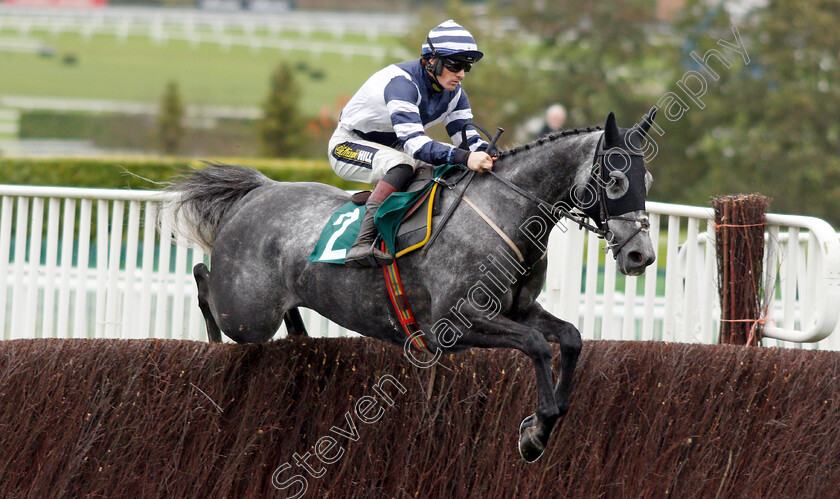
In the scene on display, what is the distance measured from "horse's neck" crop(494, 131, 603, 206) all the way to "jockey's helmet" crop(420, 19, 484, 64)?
519 millimetres

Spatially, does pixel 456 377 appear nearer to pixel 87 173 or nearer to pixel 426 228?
pixel 426 228

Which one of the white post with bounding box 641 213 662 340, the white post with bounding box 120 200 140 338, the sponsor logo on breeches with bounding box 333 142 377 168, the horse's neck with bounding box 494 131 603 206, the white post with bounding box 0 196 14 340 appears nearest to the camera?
the horse's neck with bounding box 494 131 603 206

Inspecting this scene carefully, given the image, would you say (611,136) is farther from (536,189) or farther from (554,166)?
(536,189)

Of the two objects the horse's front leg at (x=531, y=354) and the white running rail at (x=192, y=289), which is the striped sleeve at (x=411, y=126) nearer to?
the horse's front leg at (x=531, y=354)

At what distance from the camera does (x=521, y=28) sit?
758 inches

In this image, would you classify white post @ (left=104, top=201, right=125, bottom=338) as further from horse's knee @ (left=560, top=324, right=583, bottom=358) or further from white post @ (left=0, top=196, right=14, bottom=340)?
horse's knee @ (left=560, top=324, right=583, bottom=358)

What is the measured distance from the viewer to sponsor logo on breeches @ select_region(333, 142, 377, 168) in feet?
15.6

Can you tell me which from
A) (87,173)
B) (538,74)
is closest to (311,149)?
(538,74)

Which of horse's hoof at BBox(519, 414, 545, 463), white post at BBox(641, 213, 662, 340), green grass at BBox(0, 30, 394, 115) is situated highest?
green grass at BBox(0, 30, 394, 115)

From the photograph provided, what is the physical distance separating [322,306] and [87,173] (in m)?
9.18

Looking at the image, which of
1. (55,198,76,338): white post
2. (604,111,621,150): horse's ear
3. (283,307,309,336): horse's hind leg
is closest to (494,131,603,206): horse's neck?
(604,111,621,150): horse's ear

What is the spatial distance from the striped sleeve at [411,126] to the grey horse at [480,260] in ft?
0.82

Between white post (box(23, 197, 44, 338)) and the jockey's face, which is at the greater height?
the jockey's face

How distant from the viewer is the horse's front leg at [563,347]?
163 inches
